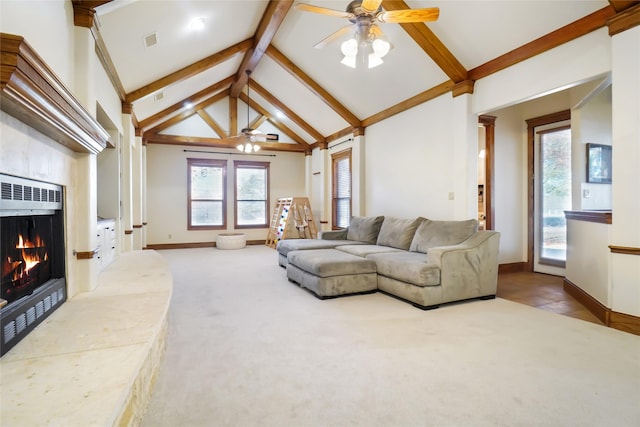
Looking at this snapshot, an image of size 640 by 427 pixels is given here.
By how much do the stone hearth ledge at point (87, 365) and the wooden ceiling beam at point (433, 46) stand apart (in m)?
4.10

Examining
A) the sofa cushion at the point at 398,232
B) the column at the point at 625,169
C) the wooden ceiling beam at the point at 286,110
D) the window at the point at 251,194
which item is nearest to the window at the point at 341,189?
the wooden ceiling beam at the point at 286,110

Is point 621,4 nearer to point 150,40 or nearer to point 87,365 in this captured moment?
point 87,365

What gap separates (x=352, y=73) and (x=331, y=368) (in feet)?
16.5

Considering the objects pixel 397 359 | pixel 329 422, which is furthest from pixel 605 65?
pixel 329 422

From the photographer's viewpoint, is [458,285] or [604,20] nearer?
[604,20]

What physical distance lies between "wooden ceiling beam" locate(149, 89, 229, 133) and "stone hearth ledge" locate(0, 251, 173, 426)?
6.58 meters

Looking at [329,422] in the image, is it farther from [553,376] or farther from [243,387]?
[553,376]

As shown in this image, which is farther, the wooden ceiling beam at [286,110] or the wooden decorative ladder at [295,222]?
the wooden decorative ladder at [295,222]

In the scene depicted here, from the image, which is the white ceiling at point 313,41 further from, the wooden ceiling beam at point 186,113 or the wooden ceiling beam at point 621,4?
the wooden ceiling beam at point 186,113

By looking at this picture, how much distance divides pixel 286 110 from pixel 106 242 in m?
5.43

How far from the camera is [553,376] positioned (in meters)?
2.07

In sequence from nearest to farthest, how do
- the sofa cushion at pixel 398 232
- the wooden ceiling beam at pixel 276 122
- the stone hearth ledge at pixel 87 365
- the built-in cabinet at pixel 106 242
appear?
the stone hearth ledge at pixel 87 365 → the built-in cabinet at pixel 106 242 → the sofa cushion at pixel 398 232 → the wooden ceiling beam at pixel 276 122

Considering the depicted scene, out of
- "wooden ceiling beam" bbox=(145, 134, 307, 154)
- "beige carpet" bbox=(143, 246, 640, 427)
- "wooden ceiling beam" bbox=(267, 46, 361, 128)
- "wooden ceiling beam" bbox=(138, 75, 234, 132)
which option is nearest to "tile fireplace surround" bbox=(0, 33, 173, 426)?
"beige carpet" bbox=(143, 246, 640, 427)

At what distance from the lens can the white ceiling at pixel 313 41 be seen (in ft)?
11.4
